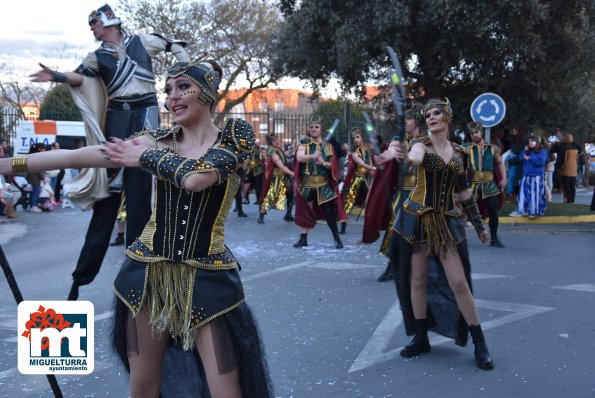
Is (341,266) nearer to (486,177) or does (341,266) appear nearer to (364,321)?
(364,321)

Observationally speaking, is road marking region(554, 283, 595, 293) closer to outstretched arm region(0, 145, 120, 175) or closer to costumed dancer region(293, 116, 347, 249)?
costumed dancer region(293, 116, 347, 249)

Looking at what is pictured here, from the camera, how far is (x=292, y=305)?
6641mm

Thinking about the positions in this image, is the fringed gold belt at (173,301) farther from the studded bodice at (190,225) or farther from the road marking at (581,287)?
the road marking at (581,287)

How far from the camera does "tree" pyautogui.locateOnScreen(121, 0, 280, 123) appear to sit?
33.3m

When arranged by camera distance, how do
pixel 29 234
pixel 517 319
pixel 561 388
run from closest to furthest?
pixel 561 388 < pixel 517 319 < pixel 29 234

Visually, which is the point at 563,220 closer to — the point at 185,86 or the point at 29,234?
the point at 29,234

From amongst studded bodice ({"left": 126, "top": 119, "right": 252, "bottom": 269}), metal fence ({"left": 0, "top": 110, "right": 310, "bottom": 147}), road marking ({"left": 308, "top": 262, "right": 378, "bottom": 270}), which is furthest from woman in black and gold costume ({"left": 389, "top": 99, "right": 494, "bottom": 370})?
metal fence ({"left": 0, "top": 110, "right": 310, "bottom": 147})

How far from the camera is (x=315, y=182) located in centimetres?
1105

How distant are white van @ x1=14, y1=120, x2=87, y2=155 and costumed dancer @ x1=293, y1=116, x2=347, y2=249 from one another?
14276 millimetres

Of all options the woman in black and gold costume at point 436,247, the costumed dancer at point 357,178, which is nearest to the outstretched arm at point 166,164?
the woman in black and gold costume at point 436,247

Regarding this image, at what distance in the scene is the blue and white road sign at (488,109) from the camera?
14.2 m

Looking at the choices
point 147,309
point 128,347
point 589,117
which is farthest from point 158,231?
point 589,117

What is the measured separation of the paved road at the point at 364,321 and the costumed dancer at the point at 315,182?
0.50 meters

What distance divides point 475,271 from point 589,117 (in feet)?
48.8
